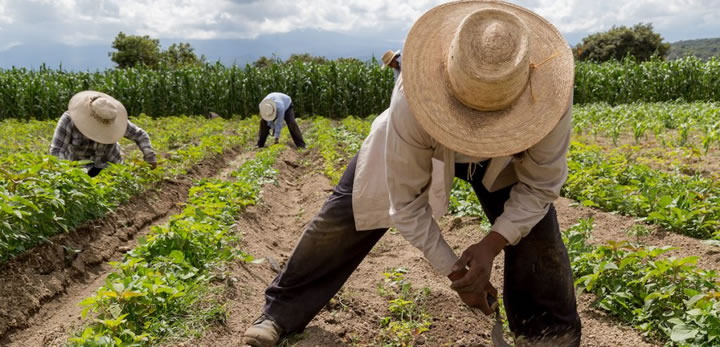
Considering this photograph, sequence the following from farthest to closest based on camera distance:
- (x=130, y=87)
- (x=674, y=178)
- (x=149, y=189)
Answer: (x=130, y=87)
(x=149, y=189)
(x=674, y=178)

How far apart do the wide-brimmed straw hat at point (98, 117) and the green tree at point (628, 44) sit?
4786cm

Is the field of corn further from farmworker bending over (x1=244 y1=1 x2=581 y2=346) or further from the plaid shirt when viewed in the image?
farmworker bending over (x1=244 y1=1 x2=581 y2=346)

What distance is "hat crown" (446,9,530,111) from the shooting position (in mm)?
1734

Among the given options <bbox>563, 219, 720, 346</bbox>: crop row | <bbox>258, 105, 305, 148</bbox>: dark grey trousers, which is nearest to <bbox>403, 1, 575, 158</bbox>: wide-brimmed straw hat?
<bbox>563, 219, 720, 346</bbox>: crop row

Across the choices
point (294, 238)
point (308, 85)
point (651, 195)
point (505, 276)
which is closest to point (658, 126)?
point (651, 195)

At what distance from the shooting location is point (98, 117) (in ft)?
17.1

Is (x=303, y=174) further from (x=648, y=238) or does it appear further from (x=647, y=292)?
(x=647, y=292)

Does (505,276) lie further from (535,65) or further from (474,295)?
(535,65)

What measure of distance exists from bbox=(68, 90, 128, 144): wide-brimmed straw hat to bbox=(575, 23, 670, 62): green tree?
4786 cm

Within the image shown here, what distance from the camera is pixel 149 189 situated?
6.30 meters

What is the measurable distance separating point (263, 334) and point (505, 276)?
1.29 m

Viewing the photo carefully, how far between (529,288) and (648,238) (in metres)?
2.12

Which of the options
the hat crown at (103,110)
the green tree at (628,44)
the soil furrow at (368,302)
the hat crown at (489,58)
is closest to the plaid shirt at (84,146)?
the hat crown at (103,110)

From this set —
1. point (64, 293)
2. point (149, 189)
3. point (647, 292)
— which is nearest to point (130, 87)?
point (149, 189)
